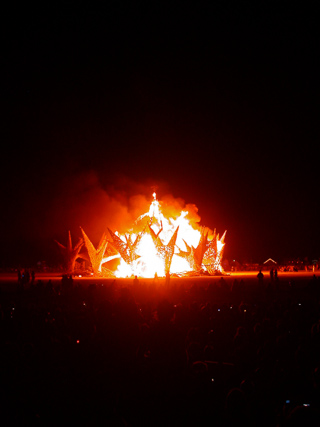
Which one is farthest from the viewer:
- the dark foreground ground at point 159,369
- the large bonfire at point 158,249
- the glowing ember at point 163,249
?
the large bonfire at point 158,249

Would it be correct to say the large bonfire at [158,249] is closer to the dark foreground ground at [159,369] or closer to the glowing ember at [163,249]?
the glowing ember at [163,249]

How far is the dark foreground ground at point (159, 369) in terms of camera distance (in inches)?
183

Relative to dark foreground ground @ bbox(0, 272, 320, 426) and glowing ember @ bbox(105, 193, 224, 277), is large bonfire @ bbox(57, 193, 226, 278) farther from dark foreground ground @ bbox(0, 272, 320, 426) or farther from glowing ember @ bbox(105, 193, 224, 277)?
dark foreground ground @ bbox(0, 272, 320, 426)

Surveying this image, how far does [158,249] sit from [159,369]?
2737 centimetres

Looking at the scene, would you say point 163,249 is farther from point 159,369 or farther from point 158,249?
point 159,369

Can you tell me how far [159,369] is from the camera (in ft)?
20.2

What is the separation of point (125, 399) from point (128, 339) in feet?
6.33

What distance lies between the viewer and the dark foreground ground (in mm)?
4648

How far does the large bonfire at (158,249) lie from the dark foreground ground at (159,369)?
81.7 feet

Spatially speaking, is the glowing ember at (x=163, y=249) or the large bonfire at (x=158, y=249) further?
the large bonfire at (x=158, y=249)

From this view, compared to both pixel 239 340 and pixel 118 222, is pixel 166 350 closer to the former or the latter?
pixel 239 340

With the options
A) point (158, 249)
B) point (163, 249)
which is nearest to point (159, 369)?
point (163, 249)

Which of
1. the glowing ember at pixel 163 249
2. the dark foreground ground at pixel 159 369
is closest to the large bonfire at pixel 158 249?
the glowing ember at pixel 163 249

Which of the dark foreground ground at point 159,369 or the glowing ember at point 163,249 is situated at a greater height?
the glowing ember at point 163,249
